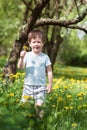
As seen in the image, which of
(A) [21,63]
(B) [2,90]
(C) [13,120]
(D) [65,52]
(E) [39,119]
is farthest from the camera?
(D) [65,52]

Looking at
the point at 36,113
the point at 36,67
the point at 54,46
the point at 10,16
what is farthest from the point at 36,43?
the point at 10,16

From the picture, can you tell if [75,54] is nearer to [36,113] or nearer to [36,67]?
[36,67]

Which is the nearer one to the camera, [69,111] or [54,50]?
[69,111]

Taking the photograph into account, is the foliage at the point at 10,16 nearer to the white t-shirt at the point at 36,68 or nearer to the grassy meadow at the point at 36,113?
the grassy meadow at the point at 36,113

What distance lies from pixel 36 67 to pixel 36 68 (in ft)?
0.05

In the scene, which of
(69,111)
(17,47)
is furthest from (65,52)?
(69,111)

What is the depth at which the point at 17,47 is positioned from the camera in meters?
11.0

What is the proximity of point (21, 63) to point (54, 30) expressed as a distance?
18.9 m

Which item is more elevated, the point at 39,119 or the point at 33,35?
the point at 33,35

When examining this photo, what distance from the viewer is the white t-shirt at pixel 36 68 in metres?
6.20

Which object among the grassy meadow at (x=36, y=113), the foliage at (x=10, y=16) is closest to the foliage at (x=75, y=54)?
the foliage at (x=10, y=16)

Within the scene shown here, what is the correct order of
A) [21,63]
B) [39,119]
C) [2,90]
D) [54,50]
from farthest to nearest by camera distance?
[54,50] < [2,90] < [21,63] < [39,119]

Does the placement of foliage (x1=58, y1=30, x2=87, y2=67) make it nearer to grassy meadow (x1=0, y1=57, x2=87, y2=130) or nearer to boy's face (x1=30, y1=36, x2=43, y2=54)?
grassy meadow (x1=0, y1=57, x2=87, y2=130)

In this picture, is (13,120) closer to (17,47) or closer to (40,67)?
(40,67)
